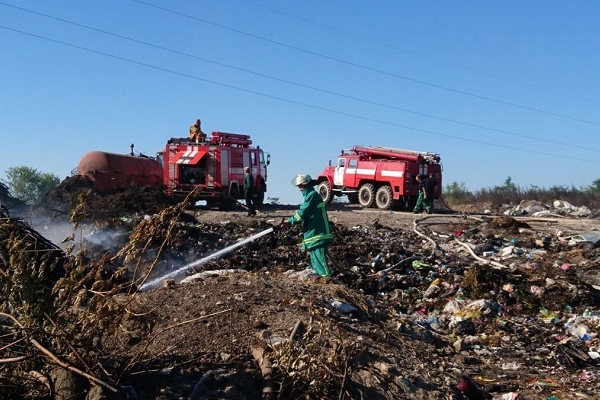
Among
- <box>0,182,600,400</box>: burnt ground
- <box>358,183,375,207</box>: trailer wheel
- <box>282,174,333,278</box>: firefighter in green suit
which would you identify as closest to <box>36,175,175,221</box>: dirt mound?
<box>0,182,600,400</box>: burnt ground

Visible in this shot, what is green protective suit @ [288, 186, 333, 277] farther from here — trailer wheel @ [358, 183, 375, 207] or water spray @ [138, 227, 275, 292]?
trailer wheel @ [358, 183, 375, 207]

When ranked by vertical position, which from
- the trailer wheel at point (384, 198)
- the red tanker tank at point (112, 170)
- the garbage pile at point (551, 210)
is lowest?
the garbage pile at point (551, 210)

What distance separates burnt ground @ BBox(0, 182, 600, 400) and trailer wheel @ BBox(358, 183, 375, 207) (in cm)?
1130

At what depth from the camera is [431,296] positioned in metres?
10.8

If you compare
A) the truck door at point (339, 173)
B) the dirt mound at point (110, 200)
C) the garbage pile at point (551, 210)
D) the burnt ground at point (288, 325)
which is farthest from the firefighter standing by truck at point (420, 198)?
the burnt ground at point (288, 325)

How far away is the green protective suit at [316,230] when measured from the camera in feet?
29.3

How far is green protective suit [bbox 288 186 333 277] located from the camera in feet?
29.3

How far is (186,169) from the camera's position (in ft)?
73.4

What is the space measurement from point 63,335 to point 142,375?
70cm

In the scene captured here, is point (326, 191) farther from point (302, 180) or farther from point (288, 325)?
point (288, 325)

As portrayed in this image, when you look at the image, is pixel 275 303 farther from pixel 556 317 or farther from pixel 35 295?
pixel 556 317

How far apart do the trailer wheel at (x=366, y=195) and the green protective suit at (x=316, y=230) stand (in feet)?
52.8

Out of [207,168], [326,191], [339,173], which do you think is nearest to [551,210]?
[339,173]

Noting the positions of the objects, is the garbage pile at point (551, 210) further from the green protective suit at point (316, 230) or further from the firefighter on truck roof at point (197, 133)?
the green protective suit at point (316, 230)
